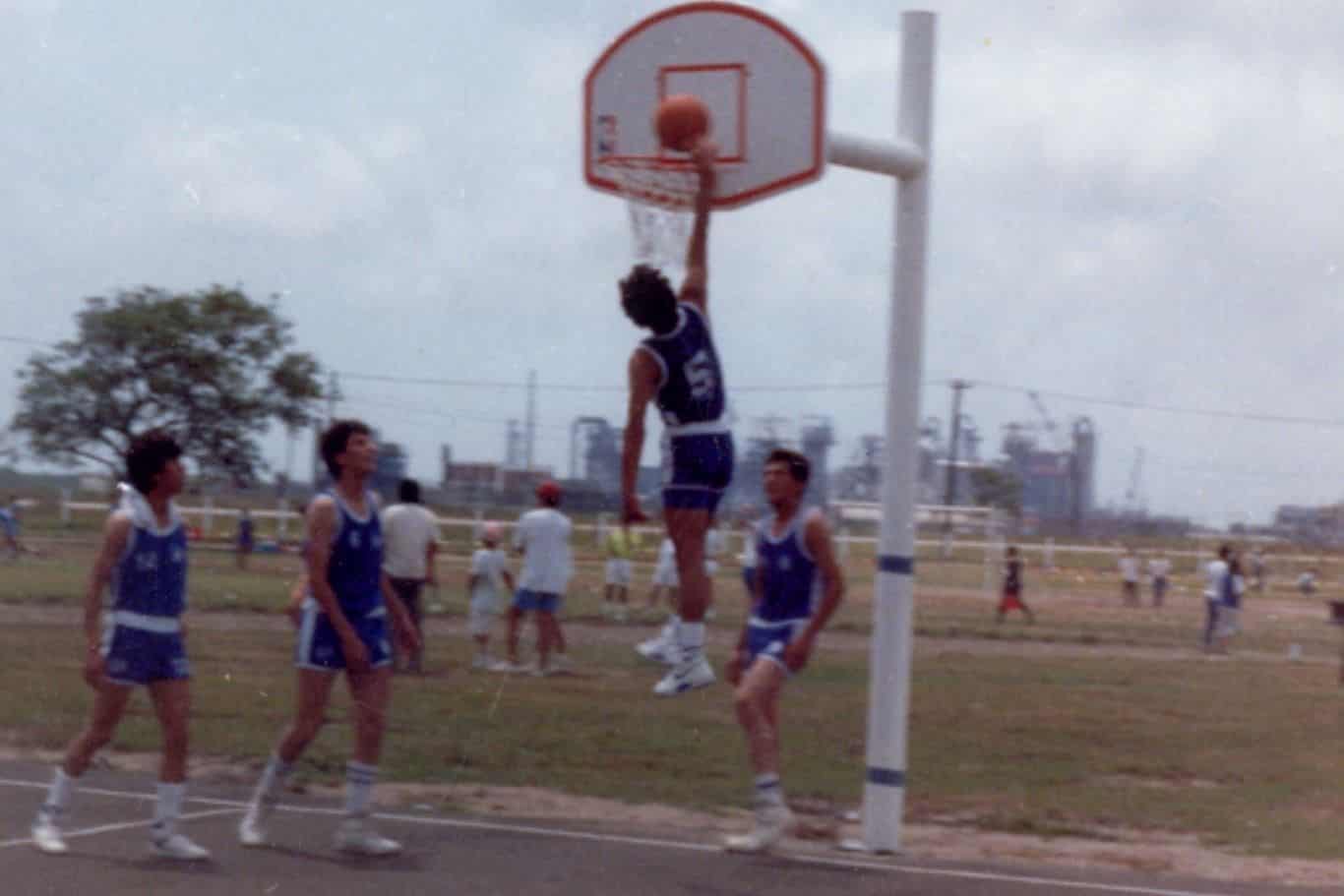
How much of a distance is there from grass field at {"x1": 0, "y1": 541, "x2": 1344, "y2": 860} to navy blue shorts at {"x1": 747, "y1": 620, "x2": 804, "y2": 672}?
2.41 metres

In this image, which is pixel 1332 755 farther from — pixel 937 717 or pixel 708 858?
pixel 708 858

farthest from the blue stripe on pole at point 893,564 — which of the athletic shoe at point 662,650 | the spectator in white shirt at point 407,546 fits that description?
the spectator in white shirt at point 407,546

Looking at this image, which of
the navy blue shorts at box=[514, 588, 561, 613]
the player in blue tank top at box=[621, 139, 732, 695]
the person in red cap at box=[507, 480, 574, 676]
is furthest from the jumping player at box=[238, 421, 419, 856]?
the navy blue shorts at box=[514, 588, 561, 613]

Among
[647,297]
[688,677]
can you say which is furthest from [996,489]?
[647,297]

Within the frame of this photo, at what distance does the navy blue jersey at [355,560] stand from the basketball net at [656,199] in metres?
1.76

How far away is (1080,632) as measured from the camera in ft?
102

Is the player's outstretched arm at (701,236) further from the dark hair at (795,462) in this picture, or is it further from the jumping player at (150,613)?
the jumping player at (150,613)

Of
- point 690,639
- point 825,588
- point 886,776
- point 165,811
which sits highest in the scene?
point 825,588

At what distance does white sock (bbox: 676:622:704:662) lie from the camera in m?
8.05

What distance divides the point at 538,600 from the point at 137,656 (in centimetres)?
893

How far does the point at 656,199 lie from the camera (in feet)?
26.5

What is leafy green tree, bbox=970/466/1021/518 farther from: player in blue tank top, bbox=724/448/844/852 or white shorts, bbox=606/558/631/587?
player in blue tank top, bbox=724/448/844/852

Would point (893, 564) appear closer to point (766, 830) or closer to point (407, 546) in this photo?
point (766, 830)

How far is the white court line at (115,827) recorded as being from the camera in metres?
8.67
